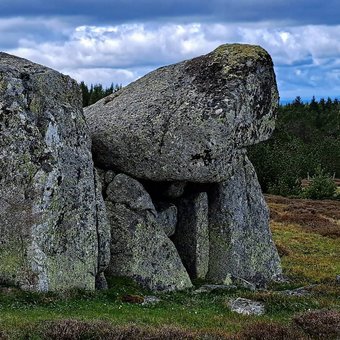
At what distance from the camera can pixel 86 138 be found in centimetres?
2589

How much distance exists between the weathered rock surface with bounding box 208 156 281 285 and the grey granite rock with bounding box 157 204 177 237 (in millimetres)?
2319

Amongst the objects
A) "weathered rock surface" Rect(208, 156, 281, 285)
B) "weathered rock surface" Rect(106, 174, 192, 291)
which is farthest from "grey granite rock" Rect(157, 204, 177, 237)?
"weathered rock surface" Rect(208, 156, 281, 285)

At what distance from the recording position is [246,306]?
23.1 metres

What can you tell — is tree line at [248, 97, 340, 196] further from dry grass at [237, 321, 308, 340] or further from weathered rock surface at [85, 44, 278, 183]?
dry grass at [237, 321, 308, 340]

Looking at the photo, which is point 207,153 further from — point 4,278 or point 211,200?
point 4,278

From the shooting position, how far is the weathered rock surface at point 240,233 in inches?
1248

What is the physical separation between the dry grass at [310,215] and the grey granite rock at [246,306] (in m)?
30.4

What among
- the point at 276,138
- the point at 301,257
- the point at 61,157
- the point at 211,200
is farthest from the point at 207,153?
the point at 276,138

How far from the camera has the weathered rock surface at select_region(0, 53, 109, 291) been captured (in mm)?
22531

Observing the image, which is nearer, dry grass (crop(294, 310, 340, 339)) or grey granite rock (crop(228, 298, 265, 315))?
dry grass (crop(294, 310, 340, 339))

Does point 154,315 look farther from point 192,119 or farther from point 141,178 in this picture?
point 192,119

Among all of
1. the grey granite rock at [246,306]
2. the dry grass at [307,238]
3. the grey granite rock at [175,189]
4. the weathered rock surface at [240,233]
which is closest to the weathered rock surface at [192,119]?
the grey granite rock at [175,189]

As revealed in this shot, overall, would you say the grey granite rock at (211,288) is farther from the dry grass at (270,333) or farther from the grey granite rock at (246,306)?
the dry grass at (270,333)

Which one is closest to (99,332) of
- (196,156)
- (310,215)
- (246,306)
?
(246,306)
